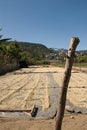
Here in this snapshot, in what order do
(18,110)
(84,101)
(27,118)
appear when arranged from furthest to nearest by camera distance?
1. (84,101)
2. (18,110)
3. (27,118)

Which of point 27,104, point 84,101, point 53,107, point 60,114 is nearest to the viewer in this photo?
point 60,114

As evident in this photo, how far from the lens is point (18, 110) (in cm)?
1032

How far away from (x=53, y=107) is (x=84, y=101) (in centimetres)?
211

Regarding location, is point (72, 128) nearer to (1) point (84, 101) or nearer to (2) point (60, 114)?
(2) point (60, 114)

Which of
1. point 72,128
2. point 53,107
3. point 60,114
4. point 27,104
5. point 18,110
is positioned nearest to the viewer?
point 60,114

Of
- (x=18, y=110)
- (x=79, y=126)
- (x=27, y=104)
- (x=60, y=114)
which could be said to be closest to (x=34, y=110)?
(x=18, y=110)

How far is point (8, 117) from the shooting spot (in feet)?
31.5

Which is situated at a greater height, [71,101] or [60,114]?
[60,114]

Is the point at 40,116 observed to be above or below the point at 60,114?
below

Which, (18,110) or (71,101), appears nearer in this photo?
(18,110)

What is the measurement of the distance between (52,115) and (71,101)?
322cm

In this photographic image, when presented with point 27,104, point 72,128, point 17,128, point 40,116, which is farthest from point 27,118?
point 27,104

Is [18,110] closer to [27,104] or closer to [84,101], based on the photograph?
[27,104]

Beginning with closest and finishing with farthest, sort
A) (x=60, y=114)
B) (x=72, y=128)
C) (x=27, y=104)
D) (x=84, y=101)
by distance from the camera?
(x=60, y=114), (x=72, y=128), (x=27, y=104), (x=84, y=101)
